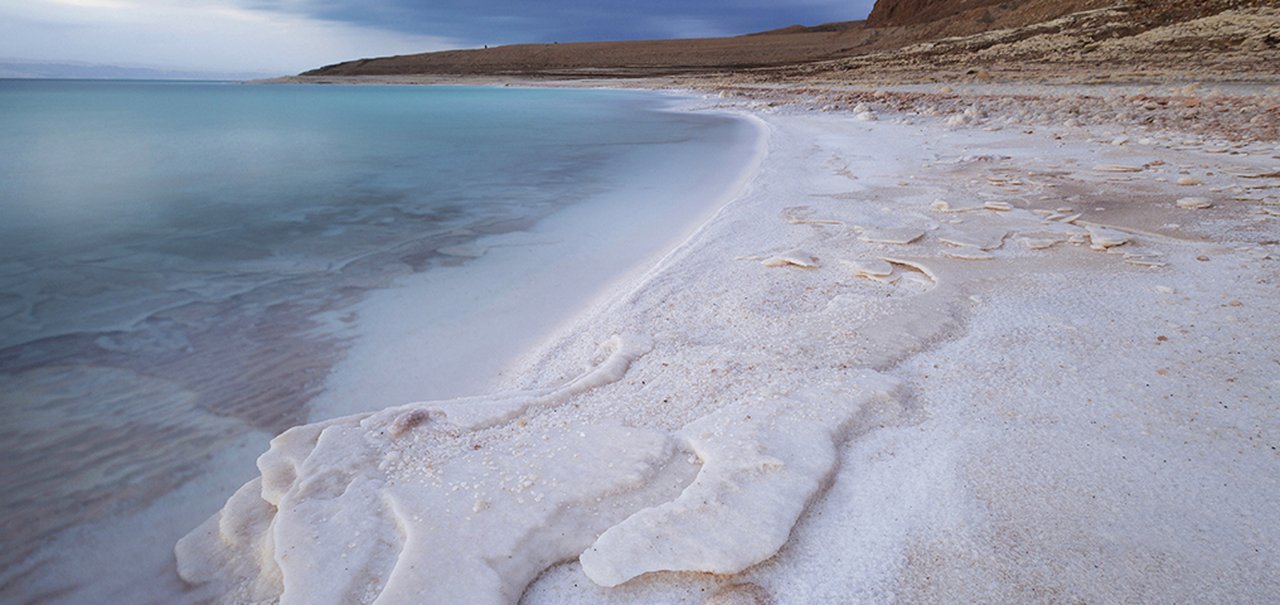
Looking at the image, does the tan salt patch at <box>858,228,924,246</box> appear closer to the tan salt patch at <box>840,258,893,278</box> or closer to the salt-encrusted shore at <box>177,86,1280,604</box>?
the salt-encrusted shore at <box>177,86,1280,604</box>

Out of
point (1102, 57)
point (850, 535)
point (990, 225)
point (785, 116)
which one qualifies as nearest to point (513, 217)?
point (990, 225)

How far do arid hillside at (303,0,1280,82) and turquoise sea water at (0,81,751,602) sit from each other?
1218 centimetres

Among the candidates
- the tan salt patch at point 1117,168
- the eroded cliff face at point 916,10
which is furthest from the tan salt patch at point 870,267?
the eroded cliff face at point 916,10

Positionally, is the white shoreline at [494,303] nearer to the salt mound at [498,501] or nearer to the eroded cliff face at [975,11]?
the salt mound at [498,501]

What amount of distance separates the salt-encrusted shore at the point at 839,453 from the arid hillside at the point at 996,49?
40.4 feet

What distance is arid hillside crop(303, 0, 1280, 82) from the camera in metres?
14.1

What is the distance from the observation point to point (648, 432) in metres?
1.62

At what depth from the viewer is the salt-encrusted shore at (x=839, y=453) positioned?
1.15 meters

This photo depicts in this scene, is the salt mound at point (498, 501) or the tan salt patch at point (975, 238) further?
the tan salt patch at point (975, 238)

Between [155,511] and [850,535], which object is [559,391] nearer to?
[850,535]

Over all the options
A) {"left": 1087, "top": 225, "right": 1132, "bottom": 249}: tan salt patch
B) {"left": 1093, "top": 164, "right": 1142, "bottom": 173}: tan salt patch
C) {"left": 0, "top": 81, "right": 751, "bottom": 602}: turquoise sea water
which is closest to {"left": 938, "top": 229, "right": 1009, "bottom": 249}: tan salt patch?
{"left": 1087, "top": 225, "right": 1132, "bottom": 249}: tan salt patch

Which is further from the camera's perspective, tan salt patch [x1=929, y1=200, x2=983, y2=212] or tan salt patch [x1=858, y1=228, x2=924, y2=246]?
tan salt patch [x1=929, y1=200, x2=983, y2=212]

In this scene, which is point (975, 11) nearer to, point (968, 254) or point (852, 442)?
point (968, 254)

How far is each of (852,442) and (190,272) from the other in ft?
13.1
